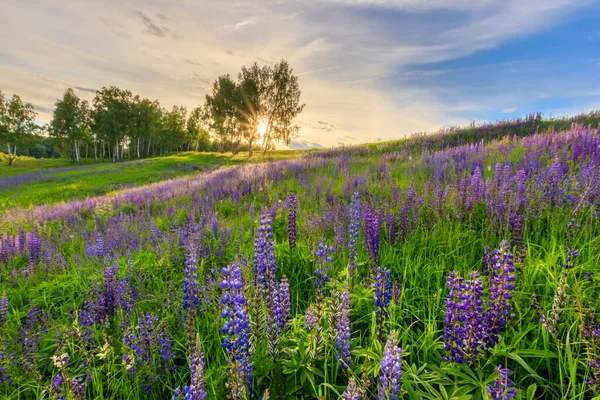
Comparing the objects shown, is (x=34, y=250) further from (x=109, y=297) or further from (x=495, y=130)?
(x=495, y=130)

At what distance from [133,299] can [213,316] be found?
1137mm

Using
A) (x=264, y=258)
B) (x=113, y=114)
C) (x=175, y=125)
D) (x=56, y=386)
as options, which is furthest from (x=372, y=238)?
(x=175, y=125)

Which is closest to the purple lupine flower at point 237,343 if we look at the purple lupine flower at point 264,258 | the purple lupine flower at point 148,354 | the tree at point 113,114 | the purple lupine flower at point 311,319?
the purple lupine flower at point 311,319

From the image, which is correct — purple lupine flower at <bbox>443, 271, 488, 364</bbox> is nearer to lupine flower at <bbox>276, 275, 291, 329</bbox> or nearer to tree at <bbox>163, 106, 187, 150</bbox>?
lupine flower at <bbox>276, 275, 291, 329</bbox>

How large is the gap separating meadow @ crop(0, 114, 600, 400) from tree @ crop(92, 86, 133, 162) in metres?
72.6

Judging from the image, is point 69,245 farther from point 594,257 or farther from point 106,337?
point 594,257

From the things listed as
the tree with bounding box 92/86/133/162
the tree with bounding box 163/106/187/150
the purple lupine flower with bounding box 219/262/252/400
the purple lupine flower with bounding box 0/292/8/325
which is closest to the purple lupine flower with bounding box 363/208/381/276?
the purple lupine flower with bounding box 219/262/252/400

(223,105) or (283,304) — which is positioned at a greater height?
(223,105)

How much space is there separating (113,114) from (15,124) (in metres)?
18.3

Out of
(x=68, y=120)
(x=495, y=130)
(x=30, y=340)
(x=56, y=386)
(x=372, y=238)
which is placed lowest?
(x=30, y=340)

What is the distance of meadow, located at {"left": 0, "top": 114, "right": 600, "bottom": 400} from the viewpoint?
6.31 feet

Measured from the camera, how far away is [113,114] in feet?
219

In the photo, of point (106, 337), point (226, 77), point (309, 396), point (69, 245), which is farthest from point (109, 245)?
point (226, 77)

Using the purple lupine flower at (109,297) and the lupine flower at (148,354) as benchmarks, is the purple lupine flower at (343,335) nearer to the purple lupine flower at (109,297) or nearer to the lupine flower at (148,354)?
the lupine flower at (148,354)
